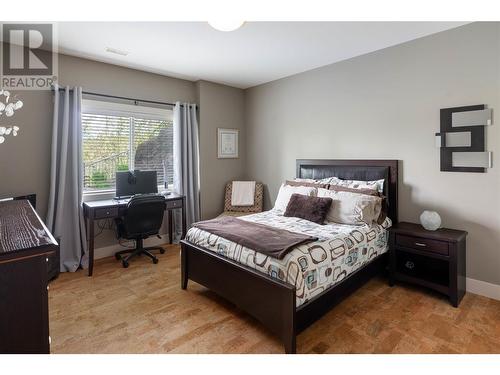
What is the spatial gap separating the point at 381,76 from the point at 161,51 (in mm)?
2483

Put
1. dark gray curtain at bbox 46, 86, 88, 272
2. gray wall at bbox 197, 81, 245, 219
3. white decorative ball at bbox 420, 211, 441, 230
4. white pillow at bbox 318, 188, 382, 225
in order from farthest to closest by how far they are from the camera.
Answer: gray wall at bbox 197, 81, 245, 219, dark gray curtain at bbox 46, 86, 88, 272, white pillow at bbox 318, 188, 382, 225, white decorative ball at bbox 420, 211, 441, 230

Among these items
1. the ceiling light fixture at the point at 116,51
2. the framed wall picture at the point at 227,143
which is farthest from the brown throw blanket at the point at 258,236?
the ceiling light fixture at the point at 116,51

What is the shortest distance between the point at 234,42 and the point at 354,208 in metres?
2.09

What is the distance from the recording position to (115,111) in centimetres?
373

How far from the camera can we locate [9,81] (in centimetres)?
295

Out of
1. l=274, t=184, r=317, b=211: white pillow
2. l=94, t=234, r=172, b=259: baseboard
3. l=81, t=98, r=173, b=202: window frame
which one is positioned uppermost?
l=81, t=98, r=173, b=202: window frame

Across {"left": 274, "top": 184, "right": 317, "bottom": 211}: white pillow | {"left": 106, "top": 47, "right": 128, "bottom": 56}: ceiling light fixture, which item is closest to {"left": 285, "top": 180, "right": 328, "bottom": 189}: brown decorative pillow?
{"left": 274, "top": 184, "right": 317, "bottom": 211}: white pillow

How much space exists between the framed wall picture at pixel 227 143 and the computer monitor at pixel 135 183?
1.18m

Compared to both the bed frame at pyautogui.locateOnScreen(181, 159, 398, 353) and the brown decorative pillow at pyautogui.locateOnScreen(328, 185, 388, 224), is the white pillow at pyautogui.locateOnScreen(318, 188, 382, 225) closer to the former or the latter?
the brown decorative pillow at pyautogui.locateOnScreen(328, 185, 388, 224)

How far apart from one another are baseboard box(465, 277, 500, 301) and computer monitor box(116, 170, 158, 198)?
369 cm

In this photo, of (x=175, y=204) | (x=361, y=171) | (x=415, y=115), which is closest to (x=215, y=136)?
(x=175, y=204)

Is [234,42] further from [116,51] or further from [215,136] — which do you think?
[215,136]

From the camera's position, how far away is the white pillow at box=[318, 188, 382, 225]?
2.74 m
